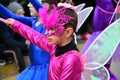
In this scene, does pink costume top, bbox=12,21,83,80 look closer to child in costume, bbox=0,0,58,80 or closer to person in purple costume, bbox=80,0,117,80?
child in costume, bbox=0,0,58,80

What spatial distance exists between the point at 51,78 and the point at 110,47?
0.83 meters

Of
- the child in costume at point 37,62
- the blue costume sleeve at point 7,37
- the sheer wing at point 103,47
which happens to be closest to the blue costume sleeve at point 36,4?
the child in costume at point 37,62

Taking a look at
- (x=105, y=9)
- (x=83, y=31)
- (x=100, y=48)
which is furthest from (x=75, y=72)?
(x=83, y=31)

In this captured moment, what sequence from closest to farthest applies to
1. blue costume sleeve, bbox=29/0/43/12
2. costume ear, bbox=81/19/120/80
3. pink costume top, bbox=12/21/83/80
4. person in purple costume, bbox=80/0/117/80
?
pink costume top, bbox=12/21/83/80
costume ear, bbox=81/19/120/80
blue costume sleeve, bbox=29/0/43/12
person in purple costume, bbox=80/0/117/80

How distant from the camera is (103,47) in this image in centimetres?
264

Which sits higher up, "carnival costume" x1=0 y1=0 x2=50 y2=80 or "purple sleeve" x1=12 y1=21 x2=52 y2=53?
"purple sleeve" x1=12 y1=21 x2=52 y2=53

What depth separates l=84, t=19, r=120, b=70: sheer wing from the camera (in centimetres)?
247

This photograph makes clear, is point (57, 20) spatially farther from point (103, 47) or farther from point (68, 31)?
point (103, 47)

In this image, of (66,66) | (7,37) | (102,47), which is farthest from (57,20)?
(7,37)

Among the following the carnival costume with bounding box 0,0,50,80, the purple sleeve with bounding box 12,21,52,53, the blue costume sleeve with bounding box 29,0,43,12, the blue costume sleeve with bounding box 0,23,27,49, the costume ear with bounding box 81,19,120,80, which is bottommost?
the blue costume sleeve with bounding box 0,23,27,49

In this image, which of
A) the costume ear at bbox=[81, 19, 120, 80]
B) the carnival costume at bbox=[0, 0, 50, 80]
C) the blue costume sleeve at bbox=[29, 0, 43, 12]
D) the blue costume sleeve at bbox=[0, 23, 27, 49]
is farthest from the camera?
the blue costume sleeve at bbox=[0, 23, 27, 49]

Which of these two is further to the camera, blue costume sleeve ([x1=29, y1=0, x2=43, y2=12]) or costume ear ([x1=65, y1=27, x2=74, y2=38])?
blue costume sleeve ([x1=29, y1=0, x2=43, y2=12])

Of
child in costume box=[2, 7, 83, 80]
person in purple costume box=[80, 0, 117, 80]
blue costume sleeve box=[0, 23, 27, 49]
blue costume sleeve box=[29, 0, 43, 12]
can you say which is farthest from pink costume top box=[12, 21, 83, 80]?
blue costume sleeve box=[0, 23, 27, 49]

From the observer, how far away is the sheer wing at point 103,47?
2467mm
